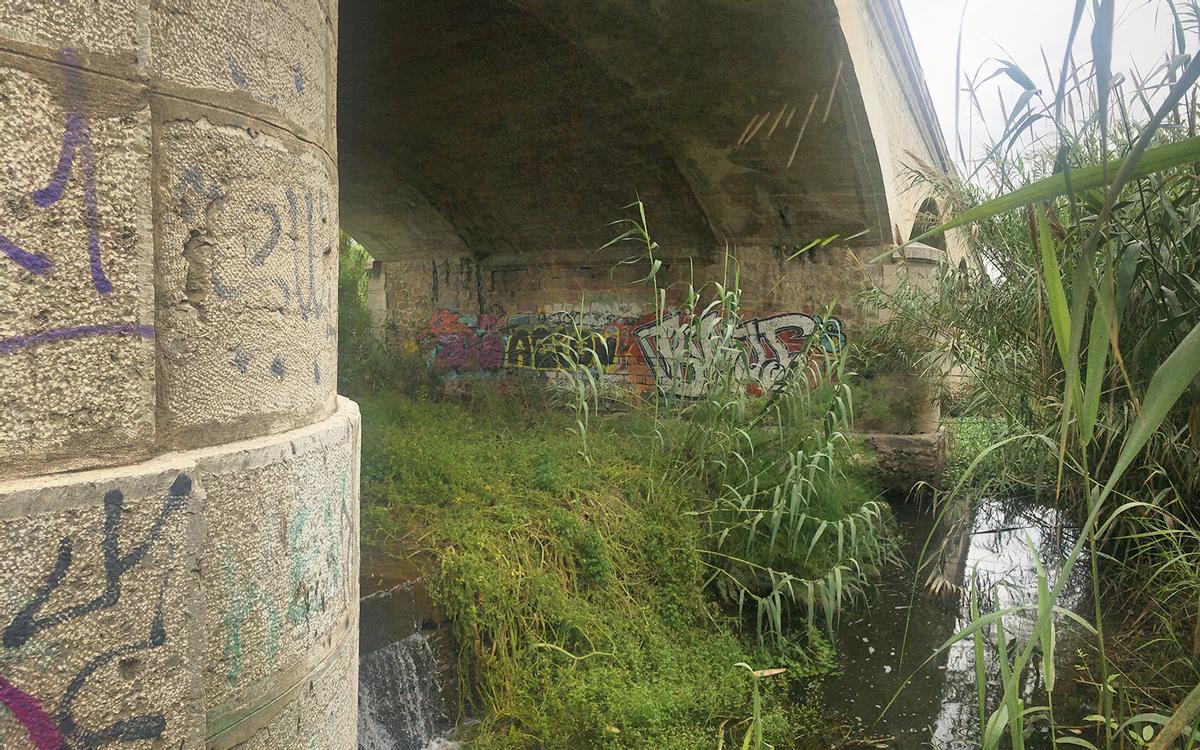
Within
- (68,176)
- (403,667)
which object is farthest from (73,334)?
(403,667)

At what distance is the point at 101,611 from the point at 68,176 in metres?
0.54

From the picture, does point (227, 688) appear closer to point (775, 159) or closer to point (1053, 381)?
point (1053, 381)

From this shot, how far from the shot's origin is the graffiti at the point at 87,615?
92 centimetres

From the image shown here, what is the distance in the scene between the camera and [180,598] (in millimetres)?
1061

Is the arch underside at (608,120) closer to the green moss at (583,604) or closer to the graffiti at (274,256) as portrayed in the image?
the green moss at (583,604)

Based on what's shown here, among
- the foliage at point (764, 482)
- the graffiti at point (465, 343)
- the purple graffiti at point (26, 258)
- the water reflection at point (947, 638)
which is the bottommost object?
the water reflection at point (947, 638)

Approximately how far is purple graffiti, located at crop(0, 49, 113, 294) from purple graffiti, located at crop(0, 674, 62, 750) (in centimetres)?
49

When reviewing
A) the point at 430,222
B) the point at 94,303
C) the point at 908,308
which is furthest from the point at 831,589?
the point at 430,222

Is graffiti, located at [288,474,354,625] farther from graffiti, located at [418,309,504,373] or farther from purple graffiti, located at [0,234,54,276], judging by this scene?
graffiti, located at [418,309,504,373]

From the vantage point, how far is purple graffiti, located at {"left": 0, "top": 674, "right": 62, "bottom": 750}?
91 cm

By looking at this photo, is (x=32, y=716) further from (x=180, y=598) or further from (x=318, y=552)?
(x=318, y=552)

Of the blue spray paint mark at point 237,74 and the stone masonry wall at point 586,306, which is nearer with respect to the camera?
the blue spray paint mark at point 237,74

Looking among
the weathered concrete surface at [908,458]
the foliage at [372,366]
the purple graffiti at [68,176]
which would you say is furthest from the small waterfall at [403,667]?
the foliage at [372,366]

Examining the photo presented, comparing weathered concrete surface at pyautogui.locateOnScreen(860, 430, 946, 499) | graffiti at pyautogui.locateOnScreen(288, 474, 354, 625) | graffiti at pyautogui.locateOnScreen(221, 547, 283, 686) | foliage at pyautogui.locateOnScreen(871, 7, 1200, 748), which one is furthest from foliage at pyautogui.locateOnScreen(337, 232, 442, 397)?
graffiti at pyautogui.locateOnScreen(221, 547, 283, 686)
